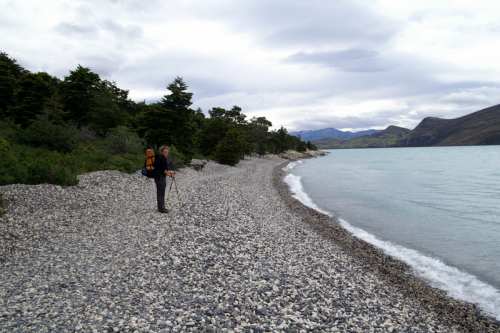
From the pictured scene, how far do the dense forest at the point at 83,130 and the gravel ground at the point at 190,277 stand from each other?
5786mm

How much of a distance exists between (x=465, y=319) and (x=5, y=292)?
11.8 m

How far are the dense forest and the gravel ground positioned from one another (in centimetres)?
579

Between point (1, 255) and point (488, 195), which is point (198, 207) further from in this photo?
point (488, 195)

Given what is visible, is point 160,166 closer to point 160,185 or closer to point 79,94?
point 160,185

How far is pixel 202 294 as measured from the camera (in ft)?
21.7

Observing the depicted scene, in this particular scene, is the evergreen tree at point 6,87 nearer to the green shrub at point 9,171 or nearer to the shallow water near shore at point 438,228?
the green shrub at point 9,171

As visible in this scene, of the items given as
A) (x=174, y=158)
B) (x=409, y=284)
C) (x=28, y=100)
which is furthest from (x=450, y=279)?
(x=28, y=100)

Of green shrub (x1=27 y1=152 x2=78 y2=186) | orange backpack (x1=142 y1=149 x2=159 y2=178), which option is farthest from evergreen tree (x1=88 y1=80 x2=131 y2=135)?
orange backpack (x1=142 y1=149 x2=159 y2=178)

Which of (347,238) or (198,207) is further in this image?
(198,207)

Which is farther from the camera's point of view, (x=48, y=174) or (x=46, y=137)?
(x=46, y=137)

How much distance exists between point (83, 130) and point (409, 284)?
117 ft

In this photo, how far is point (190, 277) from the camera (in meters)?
7.43

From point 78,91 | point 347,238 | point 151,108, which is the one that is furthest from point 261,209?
point 78,91

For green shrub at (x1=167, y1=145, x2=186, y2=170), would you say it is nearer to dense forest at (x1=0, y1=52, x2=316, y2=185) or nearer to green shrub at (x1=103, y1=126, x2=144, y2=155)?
dense forest at (x1=0, y1=52, x2=316, y2=185)
